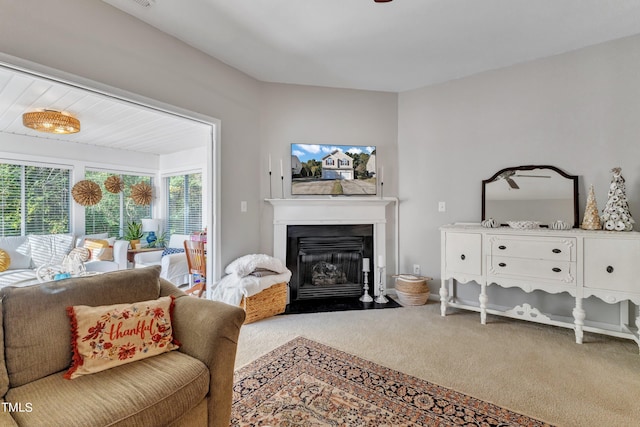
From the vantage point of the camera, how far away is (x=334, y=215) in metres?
3.51

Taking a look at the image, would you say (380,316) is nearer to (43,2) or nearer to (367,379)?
(367,379)

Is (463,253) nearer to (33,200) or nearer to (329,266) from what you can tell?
(329,266)

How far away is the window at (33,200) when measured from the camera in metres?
3.79

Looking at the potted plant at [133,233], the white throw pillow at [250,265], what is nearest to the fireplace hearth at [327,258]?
the white throw pillow at [250,265]

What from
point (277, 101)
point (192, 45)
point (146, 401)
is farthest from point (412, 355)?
point (192, 45)

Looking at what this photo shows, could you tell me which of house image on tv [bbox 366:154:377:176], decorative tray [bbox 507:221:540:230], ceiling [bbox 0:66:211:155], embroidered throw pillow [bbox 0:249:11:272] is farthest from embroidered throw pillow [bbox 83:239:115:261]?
decorative tray [bbox 507:221:540:230]

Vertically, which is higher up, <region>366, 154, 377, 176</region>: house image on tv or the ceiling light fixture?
the ceiling light fixture

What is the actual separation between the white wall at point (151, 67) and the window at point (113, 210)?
3294 millimetres

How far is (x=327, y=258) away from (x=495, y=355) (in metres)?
1.99

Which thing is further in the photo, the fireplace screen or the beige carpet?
the fireplace screen

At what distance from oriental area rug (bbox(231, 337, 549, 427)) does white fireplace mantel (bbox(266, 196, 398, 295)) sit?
1580 mm

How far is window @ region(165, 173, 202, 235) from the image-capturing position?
5266mm

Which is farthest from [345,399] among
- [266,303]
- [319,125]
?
[319,125]

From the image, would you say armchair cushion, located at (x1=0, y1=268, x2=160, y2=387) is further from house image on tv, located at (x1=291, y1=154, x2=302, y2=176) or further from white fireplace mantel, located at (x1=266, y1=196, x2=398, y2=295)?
house image on tv, located at (x1=291, y1=154, x2=302, y2=176)
